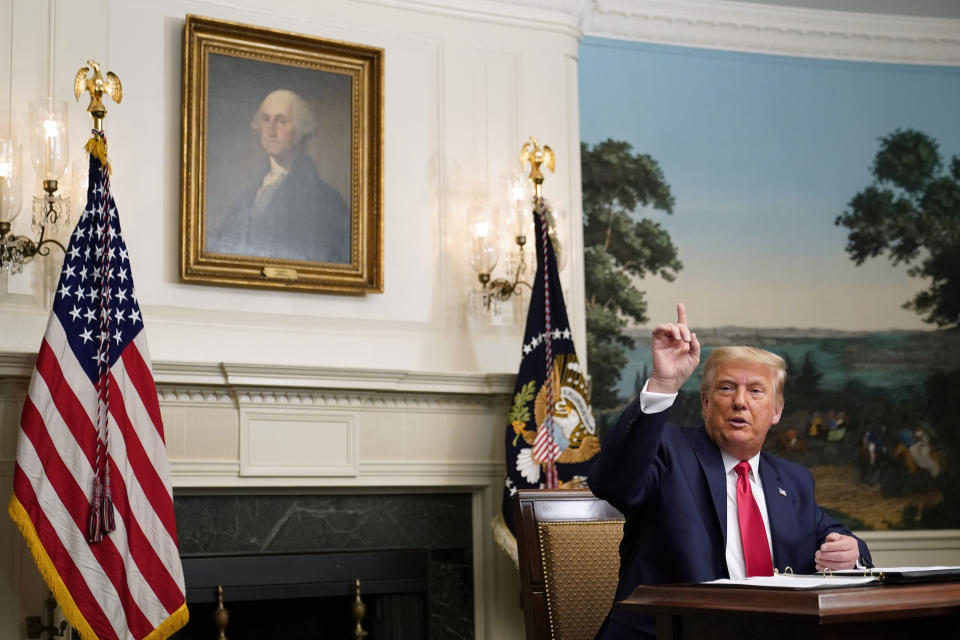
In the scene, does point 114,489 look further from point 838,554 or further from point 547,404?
point 838,554

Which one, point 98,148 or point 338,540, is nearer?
point 98,148

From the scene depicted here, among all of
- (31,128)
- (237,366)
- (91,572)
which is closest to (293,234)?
(237,366)

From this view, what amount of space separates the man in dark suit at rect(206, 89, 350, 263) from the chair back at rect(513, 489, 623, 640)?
273cm

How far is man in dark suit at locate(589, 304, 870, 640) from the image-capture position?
2936mm

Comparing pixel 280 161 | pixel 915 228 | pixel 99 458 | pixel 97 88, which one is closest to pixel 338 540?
pixel 99 458

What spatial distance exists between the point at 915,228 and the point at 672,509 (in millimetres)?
5155

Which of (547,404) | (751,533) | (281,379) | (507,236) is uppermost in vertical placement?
(507,236)

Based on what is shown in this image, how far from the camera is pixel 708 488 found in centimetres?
317

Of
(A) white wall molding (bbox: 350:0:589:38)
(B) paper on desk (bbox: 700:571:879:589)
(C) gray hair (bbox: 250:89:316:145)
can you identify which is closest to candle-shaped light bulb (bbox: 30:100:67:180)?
(C) gray hair (bbox: 250:89:316:145)

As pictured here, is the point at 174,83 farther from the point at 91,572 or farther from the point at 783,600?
the point at 783,600

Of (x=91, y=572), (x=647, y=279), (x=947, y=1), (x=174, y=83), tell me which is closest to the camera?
(x=91, y=572)

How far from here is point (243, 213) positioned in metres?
5.78

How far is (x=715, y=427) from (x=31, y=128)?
352 centimetres

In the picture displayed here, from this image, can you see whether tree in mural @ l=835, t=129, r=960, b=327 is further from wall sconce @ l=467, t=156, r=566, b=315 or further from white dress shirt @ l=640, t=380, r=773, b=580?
white dress shirt @ l=640, t=380, r=773, b=580
